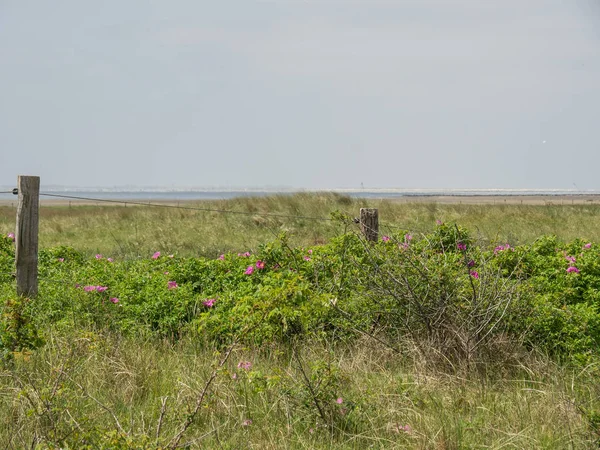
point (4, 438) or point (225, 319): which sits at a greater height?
point (225, 319)

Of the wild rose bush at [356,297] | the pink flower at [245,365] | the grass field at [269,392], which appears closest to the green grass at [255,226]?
the wild rose bush at [356,297]

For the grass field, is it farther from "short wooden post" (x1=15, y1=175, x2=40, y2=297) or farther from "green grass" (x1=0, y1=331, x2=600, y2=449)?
"short wooden post" (x1=15, y1=175, x2=40, y2=297)

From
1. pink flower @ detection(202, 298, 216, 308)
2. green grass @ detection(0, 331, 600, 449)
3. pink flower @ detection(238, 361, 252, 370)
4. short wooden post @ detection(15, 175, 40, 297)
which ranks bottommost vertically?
green grass @ detection(0, 331, 600, 449)

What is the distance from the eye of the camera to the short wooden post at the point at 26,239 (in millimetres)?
6469

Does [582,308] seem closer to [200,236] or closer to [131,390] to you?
[131,390]

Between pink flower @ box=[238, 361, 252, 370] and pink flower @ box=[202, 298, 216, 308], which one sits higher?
pink flower @ box=[202, 298, 216, 308]

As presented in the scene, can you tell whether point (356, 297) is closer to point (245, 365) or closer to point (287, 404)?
→ point (245, 365)

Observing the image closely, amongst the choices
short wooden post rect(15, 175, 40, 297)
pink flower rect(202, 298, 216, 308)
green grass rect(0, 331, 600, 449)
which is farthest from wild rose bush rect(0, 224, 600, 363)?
green grass rect(0, 331, 600, 449)

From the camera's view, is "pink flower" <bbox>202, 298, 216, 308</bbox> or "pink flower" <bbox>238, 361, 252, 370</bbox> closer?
"pink flower" <bbox>238, 361, 252, 370</bbox>

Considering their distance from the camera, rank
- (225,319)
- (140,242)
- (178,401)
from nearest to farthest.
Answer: (178,401) → (225,319) → (140,242)

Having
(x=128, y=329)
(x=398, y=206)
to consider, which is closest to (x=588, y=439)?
(x=128, y=329)

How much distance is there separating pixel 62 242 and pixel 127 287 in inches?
361

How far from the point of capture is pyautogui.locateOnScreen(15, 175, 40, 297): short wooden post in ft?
21.2

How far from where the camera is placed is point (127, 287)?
6766 millimetres
